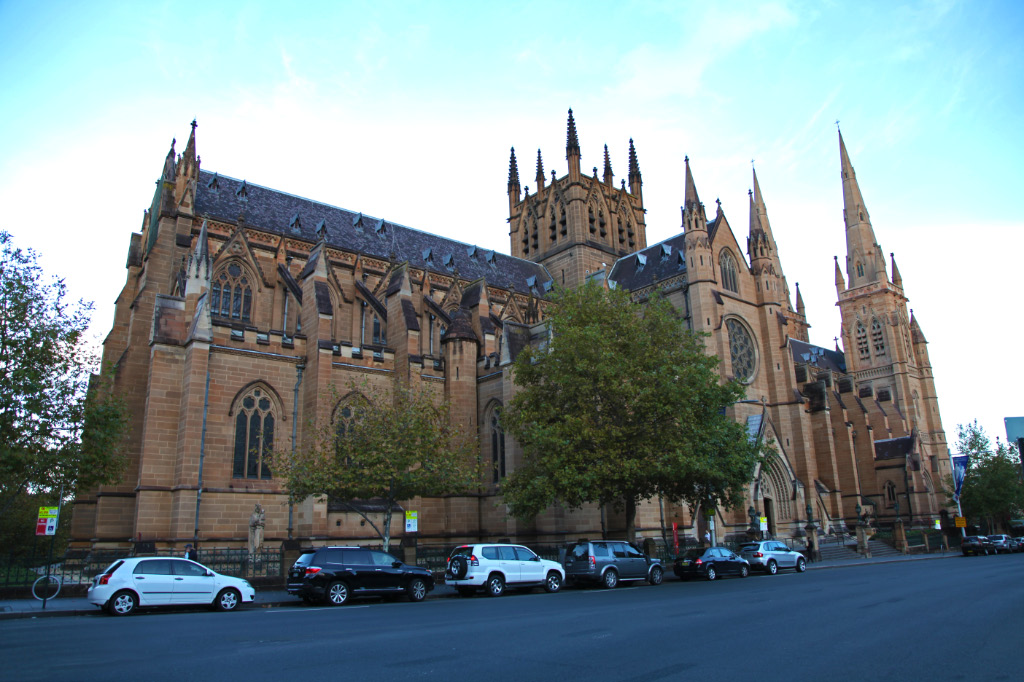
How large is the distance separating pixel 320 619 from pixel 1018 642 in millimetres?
10897

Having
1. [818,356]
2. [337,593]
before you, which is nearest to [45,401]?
[337,593]

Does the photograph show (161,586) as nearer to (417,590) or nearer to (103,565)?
(417,590)

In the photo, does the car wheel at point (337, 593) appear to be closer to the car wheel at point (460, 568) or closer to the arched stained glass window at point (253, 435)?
the car wheel at point (460, 568)

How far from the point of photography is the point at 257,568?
21.4 m

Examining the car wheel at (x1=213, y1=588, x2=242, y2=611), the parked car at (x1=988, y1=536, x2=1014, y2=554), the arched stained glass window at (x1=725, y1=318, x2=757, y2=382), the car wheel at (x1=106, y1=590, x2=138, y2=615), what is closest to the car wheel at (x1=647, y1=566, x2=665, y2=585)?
the car wheel at (x1=213, y1=588, x2=242, y2=611)

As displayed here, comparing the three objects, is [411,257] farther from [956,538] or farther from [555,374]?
[956,538]

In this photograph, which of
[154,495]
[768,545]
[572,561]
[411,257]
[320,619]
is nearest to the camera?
[320,619]

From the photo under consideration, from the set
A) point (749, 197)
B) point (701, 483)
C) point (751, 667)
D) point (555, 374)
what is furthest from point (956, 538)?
point (751, 667)

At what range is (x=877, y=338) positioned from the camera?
237 feet

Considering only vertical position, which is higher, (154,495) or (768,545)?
(154,495)

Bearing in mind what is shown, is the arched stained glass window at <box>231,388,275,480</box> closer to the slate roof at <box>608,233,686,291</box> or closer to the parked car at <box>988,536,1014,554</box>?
the slate roof at <box>608,233,686,291</box>

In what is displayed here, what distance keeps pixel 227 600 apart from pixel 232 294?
18.3 meters

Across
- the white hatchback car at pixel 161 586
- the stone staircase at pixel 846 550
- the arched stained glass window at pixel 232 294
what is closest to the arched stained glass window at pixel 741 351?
the stone staircase at pixel 846 550

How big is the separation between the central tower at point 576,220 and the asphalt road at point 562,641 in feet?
127
